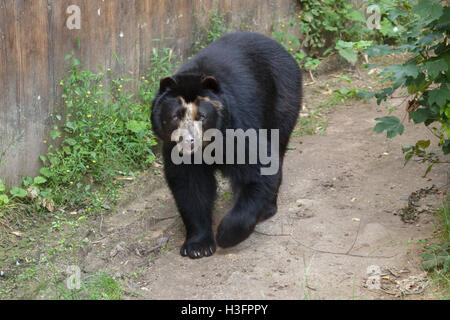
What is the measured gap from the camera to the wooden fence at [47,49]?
5.00 m

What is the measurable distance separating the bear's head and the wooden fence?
4.48 ft

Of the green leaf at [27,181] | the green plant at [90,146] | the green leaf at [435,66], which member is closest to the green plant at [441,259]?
the green leaf at [435,66]

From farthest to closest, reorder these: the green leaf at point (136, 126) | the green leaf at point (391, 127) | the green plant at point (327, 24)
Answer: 1. the green plant at point (327, 24)
2. the green leaf at point (136, 126)
3. the green leaf at point (391, 127)

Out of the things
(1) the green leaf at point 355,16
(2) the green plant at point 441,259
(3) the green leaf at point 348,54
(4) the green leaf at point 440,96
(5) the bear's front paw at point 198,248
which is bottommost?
(5) the bear's front paw at point 198,248

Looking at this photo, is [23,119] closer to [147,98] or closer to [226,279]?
[147,98]

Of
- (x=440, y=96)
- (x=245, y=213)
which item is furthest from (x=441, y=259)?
(x=245, y=213)

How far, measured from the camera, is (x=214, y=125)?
455 centimetres

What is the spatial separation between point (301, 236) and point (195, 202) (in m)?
0.88

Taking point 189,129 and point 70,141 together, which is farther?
point 70,141

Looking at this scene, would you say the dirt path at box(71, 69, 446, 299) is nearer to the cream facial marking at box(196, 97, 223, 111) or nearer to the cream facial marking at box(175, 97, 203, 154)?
the cream facial marking at box(175, 97, 203, 154)

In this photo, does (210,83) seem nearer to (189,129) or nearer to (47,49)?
(189,129)

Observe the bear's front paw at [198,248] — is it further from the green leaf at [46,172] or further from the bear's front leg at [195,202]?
the green leaf at [46,172]

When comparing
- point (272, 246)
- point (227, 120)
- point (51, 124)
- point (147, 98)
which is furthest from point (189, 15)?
point (272, 246)
